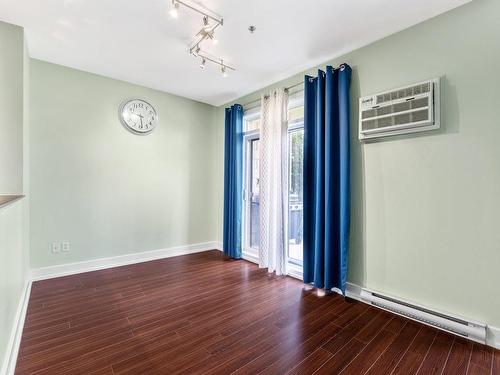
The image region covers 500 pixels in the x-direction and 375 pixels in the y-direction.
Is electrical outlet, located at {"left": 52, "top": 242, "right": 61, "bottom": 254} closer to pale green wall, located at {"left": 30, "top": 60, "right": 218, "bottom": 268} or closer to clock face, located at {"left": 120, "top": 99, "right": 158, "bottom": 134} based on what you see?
pale green wall, located at {"left": 30, "top": 60, "right": 218, "bottom": 268}

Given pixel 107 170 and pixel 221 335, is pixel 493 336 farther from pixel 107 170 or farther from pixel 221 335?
pixel 107 170

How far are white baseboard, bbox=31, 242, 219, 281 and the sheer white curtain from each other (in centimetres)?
143

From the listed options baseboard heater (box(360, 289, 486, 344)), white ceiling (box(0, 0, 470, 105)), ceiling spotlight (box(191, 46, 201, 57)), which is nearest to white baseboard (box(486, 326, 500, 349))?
baseboard heater (box(360, 289, 486, 344))

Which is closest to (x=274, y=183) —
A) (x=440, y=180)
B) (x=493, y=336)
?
(x=440, y=180)

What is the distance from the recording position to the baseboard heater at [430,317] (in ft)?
6.11

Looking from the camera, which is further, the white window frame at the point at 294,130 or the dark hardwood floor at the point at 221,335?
the white window frame at the point at 294,130

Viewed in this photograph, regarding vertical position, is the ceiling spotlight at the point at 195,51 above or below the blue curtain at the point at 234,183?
above

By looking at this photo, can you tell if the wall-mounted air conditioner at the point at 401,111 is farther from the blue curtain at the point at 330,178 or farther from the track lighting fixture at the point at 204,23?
the track lighting fixture at the point at 204,23

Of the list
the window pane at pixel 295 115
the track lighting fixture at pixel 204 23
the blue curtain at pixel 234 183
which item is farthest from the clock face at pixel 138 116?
the window pane at pixel 295 115

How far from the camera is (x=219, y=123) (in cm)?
453

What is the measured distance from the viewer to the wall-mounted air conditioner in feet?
6.75

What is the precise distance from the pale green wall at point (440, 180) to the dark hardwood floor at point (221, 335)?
1.33 ft

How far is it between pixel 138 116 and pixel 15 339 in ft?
9.34

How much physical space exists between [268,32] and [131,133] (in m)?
2.37
